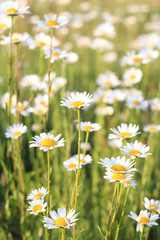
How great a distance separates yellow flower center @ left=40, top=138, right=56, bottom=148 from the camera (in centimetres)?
112

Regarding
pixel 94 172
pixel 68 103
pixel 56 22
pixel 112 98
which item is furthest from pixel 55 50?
pixel 94 172

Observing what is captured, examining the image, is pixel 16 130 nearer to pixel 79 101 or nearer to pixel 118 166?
pixel 79 101

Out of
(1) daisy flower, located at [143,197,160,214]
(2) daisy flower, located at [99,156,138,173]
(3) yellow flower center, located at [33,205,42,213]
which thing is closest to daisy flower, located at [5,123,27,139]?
(3) yellow flower center, located at [33,205,42,213]

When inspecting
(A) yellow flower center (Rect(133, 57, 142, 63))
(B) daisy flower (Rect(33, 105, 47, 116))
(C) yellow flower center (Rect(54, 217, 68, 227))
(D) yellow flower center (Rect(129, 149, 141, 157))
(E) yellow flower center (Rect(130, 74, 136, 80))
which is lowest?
(C) yellow flower center (Rect(54, 217, 68, 227))

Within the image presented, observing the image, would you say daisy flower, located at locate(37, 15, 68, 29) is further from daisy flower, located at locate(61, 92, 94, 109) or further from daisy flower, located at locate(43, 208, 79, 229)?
daisy flower, located at locate(43, 208, 79, 229)

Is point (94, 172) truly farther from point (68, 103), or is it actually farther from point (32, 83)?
point (68, 103)

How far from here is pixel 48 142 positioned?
113cm

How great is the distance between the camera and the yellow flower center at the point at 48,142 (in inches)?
44.0

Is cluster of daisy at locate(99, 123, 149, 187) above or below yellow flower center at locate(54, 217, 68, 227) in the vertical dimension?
above

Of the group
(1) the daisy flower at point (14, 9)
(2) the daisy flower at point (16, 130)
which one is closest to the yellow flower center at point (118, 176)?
(2) the daisy flower at point (16, 130)

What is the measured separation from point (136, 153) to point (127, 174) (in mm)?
95

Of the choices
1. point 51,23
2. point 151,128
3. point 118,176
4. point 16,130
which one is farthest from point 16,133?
point 151,128

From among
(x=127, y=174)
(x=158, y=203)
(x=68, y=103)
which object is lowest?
(x=158, y=203)

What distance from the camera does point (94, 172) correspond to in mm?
2244
